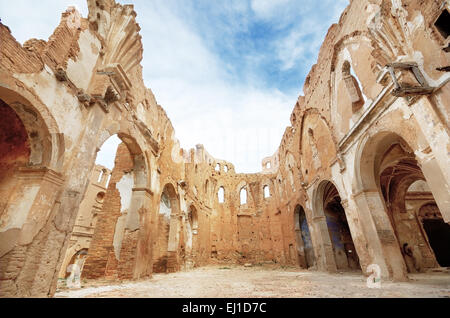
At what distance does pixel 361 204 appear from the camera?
6.49 metres

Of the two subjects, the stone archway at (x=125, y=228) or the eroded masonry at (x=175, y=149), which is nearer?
the eroded masonry at (x=175, y=149)

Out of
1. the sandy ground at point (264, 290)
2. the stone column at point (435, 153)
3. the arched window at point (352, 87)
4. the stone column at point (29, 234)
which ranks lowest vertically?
the sandy ground at point (264, 290)

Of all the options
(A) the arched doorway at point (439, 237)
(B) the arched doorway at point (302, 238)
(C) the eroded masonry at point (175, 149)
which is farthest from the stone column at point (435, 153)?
(A) the arched doorway at point (439, 237)

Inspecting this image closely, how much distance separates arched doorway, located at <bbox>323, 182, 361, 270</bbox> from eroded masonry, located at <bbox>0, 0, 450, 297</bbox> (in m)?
0.12

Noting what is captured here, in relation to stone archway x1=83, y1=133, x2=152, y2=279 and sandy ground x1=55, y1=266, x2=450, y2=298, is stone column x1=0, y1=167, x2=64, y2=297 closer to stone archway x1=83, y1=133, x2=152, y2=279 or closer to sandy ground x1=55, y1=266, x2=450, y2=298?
sandy ground x1=55, y1=266, x2=450, y2=298

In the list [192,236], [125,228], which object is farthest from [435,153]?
[192,236]

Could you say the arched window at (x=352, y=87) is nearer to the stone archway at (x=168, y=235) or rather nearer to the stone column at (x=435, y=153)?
the stone column at (x=435, y=153)

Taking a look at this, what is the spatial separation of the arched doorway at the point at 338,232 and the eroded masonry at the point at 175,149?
12 centimetres

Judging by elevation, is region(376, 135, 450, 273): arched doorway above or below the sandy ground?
above

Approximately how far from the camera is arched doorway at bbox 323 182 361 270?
1006 cm

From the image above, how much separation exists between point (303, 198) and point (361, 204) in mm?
5023

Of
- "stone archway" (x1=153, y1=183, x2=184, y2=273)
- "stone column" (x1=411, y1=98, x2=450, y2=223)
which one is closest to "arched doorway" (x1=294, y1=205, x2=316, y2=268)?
"stone archway" (x1=153, y1=183, x2=184, y2=273)

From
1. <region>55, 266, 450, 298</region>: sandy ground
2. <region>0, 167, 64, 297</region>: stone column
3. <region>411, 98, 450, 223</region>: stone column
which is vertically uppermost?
<region>411, 98, 450, 223</region>: stone column

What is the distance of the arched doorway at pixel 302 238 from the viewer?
12.2 metres
